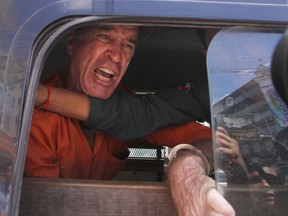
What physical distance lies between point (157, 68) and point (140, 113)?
2.78 feet

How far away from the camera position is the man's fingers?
4.18 feet

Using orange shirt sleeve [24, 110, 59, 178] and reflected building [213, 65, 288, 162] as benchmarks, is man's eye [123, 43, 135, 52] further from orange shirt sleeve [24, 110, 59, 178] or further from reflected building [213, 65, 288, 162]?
reflected building [213, 65, 288, 162]

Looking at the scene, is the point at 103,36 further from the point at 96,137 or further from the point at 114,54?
the point at 96,137

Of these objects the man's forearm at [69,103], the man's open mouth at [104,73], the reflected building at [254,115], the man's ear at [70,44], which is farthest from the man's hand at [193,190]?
the man's ear at [70,44]

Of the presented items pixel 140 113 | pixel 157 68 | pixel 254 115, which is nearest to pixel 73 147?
pixel 140 113

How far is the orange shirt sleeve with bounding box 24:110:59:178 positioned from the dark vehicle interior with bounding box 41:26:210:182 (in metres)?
0.23

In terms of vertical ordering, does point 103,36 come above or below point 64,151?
above

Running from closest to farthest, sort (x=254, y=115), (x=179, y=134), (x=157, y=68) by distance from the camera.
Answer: (x=254, y=115) → (x=179, y=134) → (x=157, y=68)

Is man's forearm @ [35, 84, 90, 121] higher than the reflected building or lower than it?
higher

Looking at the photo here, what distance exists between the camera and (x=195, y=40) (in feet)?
7.04

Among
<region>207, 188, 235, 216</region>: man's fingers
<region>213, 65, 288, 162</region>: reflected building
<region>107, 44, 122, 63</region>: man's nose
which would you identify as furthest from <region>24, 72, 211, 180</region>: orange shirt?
<region>207, 188, 235, 216</region>: man's fingers

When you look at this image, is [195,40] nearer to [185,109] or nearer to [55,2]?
[185,109]

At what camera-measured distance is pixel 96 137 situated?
6.83ft

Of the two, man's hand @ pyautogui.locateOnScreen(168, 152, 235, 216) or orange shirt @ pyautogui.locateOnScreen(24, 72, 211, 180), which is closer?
man's hand @ pyautogui.locateOnScreen(168, 152, 235, 216)
